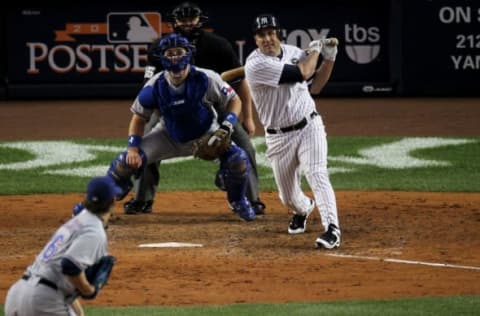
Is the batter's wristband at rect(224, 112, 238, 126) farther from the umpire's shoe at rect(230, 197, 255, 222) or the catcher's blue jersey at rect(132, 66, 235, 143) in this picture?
the umpire's shoe at rect(230, 197, 255, 222)

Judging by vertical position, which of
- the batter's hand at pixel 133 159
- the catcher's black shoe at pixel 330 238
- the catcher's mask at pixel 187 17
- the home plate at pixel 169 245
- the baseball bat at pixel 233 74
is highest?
the catcher's mask at pixel 187 17

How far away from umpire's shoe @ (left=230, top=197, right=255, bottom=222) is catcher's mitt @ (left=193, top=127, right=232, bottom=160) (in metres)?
0.64

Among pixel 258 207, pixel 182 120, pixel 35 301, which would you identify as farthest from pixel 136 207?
pixel 35 301

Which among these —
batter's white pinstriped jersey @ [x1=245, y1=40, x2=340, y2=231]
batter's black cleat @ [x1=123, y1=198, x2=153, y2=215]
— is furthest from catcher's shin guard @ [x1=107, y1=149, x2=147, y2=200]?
batter's black cleat @ [x1=123, y1=198, x2=153, y2=215]

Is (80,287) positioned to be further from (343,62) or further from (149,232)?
(343,62)

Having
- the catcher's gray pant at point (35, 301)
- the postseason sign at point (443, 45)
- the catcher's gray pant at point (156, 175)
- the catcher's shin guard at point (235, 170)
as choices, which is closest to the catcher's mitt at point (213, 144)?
the catcher's shin guard at point (235, 170)

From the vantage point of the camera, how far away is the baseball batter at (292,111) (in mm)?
10555

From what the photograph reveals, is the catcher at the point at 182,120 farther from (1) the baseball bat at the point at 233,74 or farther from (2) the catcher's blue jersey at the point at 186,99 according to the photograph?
(1) the baseball bat at the point at 233,74

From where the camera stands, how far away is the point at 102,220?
6895 millimetres

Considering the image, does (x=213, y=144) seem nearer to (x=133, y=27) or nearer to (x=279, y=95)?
(x=279, y=95)

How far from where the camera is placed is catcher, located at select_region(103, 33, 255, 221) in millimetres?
11039

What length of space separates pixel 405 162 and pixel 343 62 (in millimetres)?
4975

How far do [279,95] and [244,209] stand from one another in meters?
1.53

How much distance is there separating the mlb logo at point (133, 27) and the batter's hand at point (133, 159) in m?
9.75
